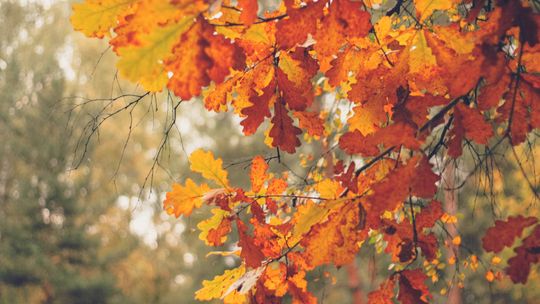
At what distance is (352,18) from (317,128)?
42 centimetres

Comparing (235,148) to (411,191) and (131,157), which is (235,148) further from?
Result: (411,191)

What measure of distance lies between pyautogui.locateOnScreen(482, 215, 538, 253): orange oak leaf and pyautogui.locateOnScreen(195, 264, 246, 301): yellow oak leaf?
0.68m

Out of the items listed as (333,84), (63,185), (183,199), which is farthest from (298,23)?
(63,185)

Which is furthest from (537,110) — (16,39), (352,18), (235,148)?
(16,39)

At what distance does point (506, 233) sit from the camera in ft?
3.18

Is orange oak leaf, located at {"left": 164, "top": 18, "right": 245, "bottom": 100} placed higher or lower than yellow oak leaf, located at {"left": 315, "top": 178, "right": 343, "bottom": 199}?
higher

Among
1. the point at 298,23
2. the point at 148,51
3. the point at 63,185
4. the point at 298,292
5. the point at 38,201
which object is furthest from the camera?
the point at 63,185

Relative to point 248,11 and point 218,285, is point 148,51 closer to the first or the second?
point 248,11

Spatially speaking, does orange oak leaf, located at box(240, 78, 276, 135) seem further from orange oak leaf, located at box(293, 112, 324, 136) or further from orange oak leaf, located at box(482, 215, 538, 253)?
orange oak leaf, located at box(482, 215, 538, 253)

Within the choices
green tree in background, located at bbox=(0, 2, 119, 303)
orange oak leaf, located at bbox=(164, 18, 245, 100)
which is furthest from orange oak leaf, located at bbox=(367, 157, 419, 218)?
green tree in background, located at bbox=(0, 2, 119, 303)

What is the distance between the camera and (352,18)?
1.00 metres

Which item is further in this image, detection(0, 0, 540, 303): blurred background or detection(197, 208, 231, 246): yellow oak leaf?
detection(0, 0, 540, 303): blurred background

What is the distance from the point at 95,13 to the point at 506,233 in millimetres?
957

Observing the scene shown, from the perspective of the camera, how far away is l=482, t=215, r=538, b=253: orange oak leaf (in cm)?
96
